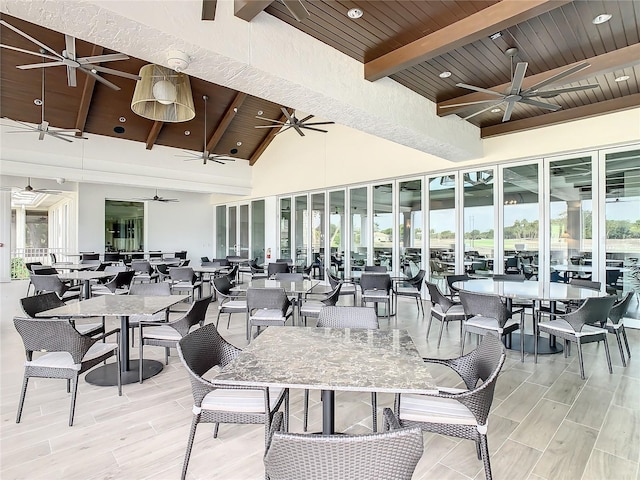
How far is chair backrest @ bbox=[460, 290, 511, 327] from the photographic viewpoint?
148 inches

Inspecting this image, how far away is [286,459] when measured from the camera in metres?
1.09

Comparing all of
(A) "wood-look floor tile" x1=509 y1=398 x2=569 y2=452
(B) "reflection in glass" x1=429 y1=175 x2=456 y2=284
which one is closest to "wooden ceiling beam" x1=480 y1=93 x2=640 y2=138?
(B) "reflection in glass" x1=429 y1=175 x2=456 y2=284

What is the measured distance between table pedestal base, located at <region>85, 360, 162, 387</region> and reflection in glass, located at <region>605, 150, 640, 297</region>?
6.55 metres

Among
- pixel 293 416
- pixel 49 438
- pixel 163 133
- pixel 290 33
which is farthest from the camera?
pixel 163 133

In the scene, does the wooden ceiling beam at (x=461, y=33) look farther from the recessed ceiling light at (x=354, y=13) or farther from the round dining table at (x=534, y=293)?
the round dining table at (x=534, y=293)

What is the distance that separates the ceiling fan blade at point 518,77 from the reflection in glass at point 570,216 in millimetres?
2904

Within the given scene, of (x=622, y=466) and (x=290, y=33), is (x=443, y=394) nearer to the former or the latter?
(x=622, y=466)

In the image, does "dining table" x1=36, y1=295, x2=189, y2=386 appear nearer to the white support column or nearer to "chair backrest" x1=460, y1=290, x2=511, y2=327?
"chair backrest" x1=460, y1=290, x2=511, y2=327

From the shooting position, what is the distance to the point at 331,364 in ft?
6.03

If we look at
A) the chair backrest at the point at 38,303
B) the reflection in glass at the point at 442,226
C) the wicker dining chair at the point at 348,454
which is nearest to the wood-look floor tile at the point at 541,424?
the wicker dining chair at the point at 348,454

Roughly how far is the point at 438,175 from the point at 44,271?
8.08 m

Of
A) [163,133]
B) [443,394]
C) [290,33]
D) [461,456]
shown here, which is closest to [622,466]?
[461,456]

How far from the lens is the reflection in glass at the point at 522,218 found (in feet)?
21.1

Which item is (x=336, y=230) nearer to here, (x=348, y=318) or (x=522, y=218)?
(x=522, y=218)
